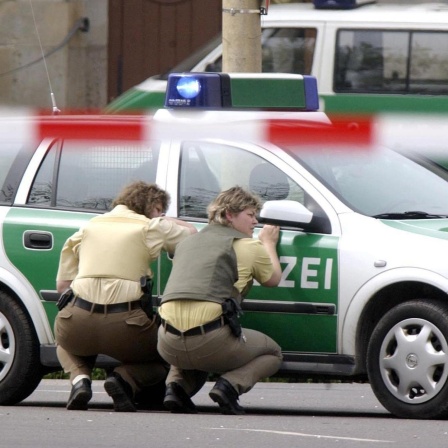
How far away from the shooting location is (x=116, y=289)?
8.09 metres

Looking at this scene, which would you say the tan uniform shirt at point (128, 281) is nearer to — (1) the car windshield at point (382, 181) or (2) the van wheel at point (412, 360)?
(1) the car windshield at point (382, 181)

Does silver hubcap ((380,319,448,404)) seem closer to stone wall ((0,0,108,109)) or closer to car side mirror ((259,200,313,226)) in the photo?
car side mirror ((259,200,313,226))

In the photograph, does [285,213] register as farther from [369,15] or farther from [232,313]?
[369,15]

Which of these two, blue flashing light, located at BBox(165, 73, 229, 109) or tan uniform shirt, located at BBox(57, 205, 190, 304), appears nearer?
tan uniform shirt, located at BBox(57, 205, 190, 304)

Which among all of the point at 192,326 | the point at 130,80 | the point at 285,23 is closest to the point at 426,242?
the point at 192,326

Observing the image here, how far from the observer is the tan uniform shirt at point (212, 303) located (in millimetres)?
7910

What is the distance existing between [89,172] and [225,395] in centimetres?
148

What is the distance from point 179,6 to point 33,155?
9.55 meters

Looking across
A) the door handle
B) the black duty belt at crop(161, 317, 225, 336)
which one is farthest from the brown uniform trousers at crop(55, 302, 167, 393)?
the door handle

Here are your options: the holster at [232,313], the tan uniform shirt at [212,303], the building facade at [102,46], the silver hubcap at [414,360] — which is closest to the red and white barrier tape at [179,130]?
the tan uniform shirt at [212,303]

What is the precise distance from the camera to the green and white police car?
7.81 metres

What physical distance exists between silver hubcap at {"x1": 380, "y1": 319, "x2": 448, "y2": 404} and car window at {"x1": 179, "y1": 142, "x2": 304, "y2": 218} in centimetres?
96

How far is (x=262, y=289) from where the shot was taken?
26.7 feet

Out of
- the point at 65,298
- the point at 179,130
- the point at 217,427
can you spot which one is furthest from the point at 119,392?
the point at 179,130
